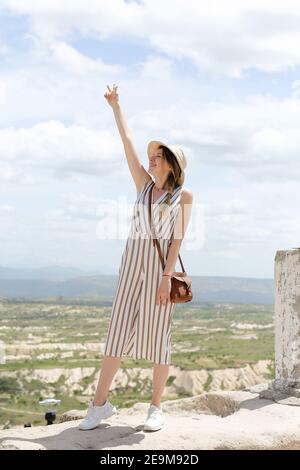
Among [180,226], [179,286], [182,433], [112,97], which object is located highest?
[112,97]

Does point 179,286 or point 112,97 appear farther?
point 112,97

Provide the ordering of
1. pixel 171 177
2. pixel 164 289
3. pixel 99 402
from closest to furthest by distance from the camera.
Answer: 1. pixel 164 289
2. pixel 99 402
3. pixel 171 177

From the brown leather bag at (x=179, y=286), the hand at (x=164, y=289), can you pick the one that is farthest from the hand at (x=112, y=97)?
the hand at (x=164, y=289)

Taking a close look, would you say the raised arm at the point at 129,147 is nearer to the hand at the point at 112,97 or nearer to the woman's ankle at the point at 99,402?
the hand at the point at 112,97

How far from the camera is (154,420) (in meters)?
5.64

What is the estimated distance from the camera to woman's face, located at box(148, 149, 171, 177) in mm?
5664

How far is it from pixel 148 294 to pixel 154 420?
103 centimetres

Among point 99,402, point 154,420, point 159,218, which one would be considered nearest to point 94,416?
point 99,402

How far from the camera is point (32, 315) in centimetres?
12912

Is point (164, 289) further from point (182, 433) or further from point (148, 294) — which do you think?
point (182, 433)

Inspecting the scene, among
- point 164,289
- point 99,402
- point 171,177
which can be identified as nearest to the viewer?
point 164,289

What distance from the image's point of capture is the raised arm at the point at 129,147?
19.0 feet

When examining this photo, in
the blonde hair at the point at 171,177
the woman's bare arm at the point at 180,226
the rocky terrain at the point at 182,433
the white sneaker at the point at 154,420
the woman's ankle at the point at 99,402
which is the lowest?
the rocky terrain at the point at 182,433
